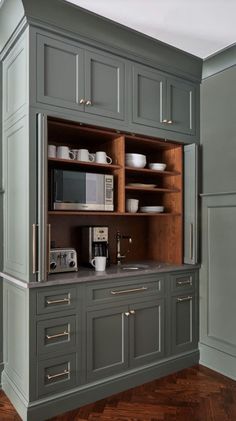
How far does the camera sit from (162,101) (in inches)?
109

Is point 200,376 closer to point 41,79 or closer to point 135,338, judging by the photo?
point 135,338

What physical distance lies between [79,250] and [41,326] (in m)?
0.86

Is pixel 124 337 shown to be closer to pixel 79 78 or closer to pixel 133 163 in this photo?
pixel 133 163

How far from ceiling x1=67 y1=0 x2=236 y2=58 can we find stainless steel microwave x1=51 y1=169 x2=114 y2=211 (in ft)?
3.58

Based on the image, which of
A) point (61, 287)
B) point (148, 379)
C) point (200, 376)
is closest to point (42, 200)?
point (61, 287)

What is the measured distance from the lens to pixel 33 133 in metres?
2.12

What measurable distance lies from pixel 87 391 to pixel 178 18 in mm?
2634

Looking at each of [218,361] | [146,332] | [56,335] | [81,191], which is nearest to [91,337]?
[56,335]

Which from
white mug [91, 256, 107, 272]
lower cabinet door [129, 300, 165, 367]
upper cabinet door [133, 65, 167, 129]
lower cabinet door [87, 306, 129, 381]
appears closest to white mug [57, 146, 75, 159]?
upper cabinet door [133, 65, 167, 129]

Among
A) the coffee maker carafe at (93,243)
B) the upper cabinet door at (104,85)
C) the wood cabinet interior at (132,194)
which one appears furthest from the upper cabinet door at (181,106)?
the coffee maker carafe at (93,243)

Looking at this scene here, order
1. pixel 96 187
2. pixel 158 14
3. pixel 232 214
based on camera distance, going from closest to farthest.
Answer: pixel 158 14
pixel 96 187
pixel 232 214

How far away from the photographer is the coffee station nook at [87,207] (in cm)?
213

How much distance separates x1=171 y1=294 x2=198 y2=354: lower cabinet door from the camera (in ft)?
9.34

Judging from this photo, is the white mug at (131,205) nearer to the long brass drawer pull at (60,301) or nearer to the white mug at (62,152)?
the white mug at (62,152)
